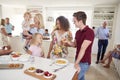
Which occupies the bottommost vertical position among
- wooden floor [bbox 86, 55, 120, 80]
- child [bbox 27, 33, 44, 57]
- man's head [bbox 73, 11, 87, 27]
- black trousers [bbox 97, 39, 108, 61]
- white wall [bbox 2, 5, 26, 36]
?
wooden floor [bbox 86, 55, 120, 80]

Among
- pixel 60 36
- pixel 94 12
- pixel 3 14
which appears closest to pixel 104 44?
pixel 94 12

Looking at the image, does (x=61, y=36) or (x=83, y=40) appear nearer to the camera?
(x=83, y=40)

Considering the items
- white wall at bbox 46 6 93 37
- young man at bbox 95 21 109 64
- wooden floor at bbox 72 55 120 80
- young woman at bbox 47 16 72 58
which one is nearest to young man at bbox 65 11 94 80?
young woman at bbox 47 16 72 58

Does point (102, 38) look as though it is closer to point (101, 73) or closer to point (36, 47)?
point (101, 73)

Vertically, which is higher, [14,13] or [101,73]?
[14,13]

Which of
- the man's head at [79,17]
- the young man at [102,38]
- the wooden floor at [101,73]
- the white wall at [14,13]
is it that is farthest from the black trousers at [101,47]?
the white wall at [14,13]

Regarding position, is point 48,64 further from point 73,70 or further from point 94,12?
point 94,12

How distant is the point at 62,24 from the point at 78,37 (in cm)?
46

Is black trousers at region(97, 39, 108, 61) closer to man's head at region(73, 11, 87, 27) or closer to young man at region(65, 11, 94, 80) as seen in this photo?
young man at region(65, 11, 94, 80)

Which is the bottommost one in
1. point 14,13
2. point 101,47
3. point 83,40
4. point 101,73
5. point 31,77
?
point 101,73

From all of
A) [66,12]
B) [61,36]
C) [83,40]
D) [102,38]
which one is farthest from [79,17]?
[66,12]

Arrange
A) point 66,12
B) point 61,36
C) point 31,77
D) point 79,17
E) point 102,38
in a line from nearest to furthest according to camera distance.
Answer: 1. point 31,77
2. point 79,17
3. point 61,36
4. point 102,38
5. point 66,12

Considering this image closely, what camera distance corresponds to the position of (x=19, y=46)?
447 centimetres

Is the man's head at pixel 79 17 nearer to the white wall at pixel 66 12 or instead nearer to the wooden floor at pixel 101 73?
the wooden floor at pixel 101 73
